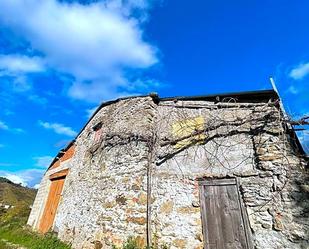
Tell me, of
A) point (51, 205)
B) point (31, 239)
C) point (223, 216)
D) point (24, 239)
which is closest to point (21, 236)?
point (24, 239)

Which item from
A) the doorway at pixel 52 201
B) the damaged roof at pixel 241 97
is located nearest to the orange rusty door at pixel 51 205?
the doorway at pixel 52 201

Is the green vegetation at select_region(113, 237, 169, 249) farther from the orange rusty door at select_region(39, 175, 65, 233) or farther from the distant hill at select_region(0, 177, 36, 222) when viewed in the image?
the distant hill at select_region(0, 177, 36, 222)

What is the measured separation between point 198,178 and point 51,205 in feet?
24.0

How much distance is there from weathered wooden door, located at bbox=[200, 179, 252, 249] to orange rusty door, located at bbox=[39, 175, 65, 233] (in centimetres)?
666

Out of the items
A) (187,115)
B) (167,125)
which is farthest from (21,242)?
(187,115)

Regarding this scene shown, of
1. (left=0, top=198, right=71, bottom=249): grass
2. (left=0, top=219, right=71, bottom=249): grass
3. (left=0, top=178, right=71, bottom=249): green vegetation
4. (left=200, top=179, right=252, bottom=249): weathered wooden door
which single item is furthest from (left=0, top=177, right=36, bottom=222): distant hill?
(left=200, top=179, right=252, bottom=249): weathered wooden door

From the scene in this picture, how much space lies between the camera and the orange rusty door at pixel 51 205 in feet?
30.6

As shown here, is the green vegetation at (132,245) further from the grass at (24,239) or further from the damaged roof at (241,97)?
the damaged roof at (241,97)

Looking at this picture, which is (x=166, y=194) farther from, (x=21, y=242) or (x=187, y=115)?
(x=21, y=242)

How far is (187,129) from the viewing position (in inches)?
239

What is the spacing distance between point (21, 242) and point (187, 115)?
26.5ft

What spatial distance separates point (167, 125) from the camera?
21.0ft

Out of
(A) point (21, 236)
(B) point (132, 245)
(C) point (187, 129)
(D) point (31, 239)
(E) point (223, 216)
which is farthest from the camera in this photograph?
(A) point (21, 236)

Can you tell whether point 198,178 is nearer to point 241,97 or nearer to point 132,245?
point 132,245
